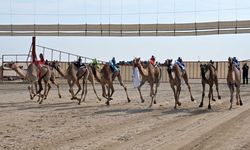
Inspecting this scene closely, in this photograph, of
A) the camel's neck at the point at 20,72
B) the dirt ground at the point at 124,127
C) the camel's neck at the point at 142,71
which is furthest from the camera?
the camel's neck at the point at 20,72

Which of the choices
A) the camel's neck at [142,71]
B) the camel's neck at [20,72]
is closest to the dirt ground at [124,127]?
the camel's neck at [142,71]

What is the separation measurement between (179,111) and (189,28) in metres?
44.1

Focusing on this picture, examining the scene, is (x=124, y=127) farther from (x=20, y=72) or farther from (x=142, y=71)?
(x=20, y=72)

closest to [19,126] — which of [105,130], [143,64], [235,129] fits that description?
[105,130]

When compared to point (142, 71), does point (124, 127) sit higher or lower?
lower

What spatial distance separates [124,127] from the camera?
52.2 ft

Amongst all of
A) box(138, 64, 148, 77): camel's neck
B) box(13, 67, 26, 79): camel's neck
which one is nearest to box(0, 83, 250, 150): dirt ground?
box(138, 64, 148, 77): camel's neck

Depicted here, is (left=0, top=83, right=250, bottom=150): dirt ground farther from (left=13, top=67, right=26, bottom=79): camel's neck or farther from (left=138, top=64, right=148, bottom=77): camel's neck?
(left=13, top=67, right=26, bottom=79): camel's neck

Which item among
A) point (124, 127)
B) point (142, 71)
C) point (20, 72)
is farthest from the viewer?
point (20, 72)

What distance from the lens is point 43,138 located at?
44.4 feet

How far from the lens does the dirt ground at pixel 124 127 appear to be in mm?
12656

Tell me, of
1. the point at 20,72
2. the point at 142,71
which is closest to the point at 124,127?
the point at 142,71

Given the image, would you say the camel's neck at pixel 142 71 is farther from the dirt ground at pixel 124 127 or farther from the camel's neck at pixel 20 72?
the camel's neck at pixel 20 72

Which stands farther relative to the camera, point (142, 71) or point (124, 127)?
point (142, 71)
